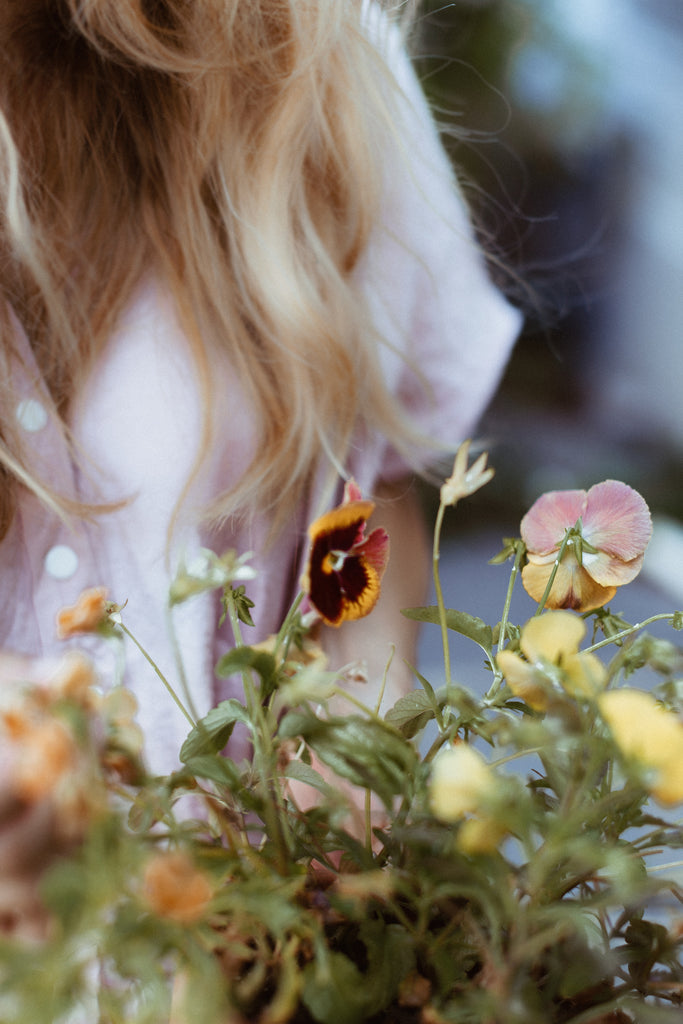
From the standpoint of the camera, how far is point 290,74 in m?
0.68

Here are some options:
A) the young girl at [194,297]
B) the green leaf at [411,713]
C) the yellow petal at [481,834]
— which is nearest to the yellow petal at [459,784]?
the yellow petal at [481,834]

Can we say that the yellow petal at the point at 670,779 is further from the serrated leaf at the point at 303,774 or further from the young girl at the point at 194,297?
the young girl at the point at 194,297

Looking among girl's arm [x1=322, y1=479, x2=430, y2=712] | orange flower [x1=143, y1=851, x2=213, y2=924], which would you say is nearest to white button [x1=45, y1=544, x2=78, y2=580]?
girl's arm [x1=322, y1=479, x2=430, y2=712]

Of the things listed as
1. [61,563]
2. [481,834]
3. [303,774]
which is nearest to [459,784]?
[481,834]

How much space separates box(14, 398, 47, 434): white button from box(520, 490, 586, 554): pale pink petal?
474 millimetres

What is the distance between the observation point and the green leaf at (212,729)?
0.27 meters

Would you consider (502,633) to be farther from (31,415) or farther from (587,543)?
(31,415)

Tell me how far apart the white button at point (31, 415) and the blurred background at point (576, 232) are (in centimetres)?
39

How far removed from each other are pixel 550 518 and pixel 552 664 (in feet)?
0.31

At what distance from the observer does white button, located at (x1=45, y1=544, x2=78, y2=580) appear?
26.2 inches

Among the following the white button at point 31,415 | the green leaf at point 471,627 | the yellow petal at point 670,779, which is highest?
the yellow petal at point 670,779

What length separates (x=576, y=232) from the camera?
76 cm

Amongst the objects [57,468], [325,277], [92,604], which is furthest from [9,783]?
[325,277]

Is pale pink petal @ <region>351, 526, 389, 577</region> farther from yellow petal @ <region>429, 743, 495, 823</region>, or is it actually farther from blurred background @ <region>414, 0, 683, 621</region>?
blurred background @ <region>414, 0, 683, 621</region>
